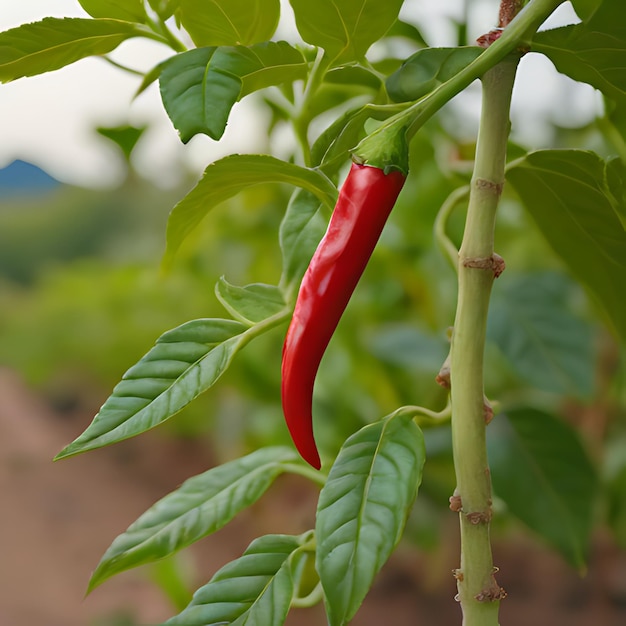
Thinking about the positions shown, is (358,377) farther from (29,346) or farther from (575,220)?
(29,346)

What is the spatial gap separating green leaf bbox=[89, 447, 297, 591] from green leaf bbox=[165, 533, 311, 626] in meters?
0.03

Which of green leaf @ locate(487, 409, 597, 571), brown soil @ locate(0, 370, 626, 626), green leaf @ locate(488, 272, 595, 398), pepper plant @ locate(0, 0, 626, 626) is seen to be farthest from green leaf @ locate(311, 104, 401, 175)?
→ brown soil @ locate(0, 370, 626, 626)

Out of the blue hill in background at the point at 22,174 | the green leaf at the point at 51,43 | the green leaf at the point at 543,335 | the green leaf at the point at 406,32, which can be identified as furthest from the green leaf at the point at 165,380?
the blue hill in background at the point at 22,174

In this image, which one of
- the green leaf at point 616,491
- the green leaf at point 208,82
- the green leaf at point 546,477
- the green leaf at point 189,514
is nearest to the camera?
the green leaf at point 208,82

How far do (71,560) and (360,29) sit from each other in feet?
4.69

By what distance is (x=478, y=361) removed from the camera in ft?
0.83

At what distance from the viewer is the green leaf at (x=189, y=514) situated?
1.03 ft

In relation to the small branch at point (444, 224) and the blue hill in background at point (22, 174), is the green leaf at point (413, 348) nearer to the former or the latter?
the small branch at point (444, 224)

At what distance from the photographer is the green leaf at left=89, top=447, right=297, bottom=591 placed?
31cm

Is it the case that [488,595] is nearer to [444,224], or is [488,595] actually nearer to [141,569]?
→ [444,224]

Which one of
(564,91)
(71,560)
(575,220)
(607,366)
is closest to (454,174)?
(575,220)

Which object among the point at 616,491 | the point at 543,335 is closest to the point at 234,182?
the point at 543,335

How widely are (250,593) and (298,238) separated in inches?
5.3

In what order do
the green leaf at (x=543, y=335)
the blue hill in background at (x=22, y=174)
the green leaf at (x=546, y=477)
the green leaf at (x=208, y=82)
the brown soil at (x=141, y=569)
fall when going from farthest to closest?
the blue hill in background at (x=22, y=174)
the brown soil at (x=141, y=569)
the green leaf at (x=543, y=335)
the green leaf at (x=546, y=477)
the green leaf at (x=208, y=82)
